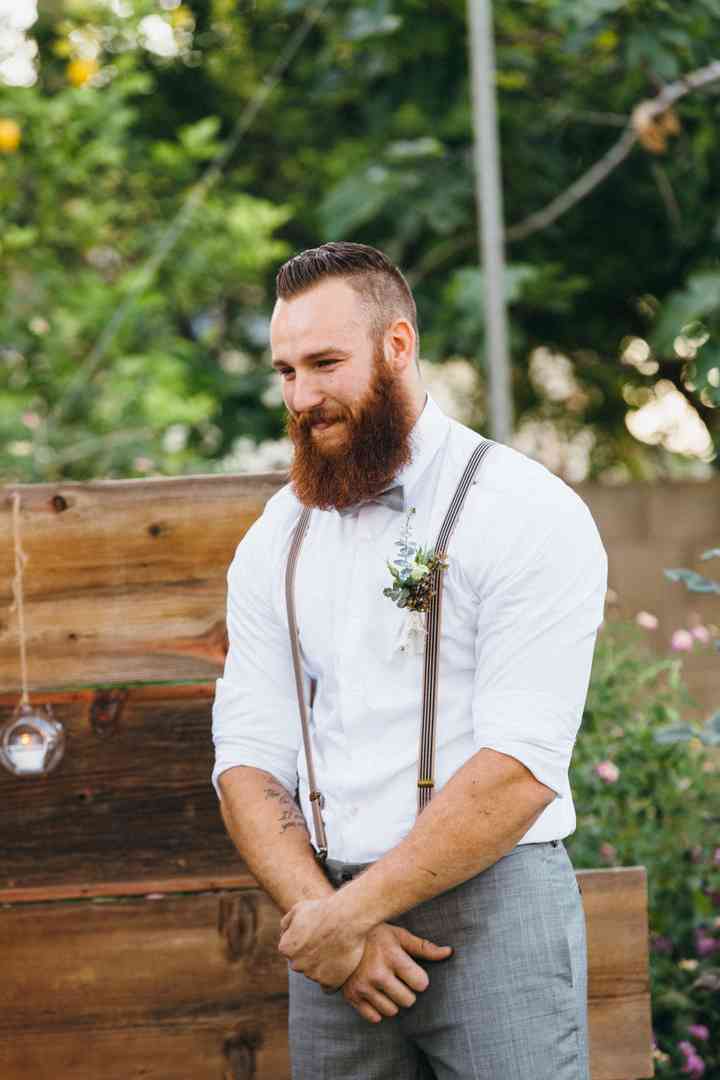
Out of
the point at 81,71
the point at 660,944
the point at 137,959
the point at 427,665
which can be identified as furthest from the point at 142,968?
the point at 81,71

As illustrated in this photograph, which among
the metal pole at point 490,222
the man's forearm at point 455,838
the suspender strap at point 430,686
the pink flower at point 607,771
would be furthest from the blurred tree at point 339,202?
the man's forearm at point 455,838

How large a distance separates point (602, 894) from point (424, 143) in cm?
453

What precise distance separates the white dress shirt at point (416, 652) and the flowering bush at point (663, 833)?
1114 mm

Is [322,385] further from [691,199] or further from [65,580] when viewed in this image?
[691,199]

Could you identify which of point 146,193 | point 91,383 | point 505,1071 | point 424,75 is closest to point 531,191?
point 424,75

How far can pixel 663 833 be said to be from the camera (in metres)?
3.19

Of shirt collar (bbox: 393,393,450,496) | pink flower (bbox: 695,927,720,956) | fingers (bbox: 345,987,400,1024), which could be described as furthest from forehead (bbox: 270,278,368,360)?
pink flower (bbox: 695,927,720,956)

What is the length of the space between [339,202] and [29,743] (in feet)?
14.6

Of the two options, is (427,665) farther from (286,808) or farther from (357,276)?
(357,276)

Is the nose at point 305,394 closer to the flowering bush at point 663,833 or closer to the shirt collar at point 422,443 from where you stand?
the shirt collar at point 422,443

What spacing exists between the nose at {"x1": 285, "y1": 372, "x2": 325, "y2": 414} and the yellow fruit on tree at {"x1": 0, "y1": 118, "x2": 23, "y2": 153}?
464cm

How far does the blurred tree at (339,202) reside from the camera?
239 inches

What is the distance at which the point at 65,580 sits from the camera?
105 inches

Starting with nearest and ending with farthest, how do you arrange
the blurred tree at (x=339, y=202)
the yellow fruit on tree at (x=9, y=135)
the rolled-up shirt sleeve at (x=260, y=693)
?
the rolled-up shirt sleeve at (x=260, y=693) → the blurred tree at (x=339, y=202) → the yellow fruit on tree at (x=9, y=135)
